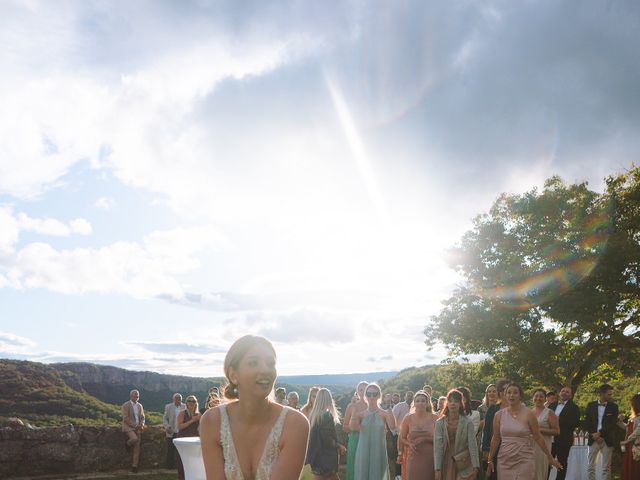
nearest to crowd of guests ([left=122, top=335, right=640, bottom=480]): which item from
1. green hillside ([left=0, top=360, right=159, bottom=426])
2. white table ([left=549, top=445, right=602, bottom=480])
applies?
white table ([left=549, top=445, right=602, bottom=480])

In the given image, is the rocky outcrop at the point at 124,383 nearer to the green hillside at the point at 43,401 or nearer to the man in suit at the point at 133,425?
the green hillside at the point at 43,401

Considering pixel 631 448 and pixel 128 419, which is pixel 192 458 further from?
pixel 128 419

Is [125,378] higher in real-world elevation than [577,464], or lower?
higher

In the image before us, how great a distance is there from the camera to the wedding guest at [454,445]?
9.05m

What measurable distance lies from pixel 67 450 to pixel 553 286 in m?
18.9

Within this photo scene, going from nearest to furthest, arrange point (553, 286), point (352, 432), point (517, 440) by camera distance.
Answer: point (517, 440)
point (352, 432)
point (553, 286)

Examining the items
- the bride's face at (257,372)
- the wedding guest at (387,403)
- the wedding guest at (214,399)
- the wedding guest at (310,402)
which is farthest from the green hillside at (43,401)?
the bride's face at (257,372)

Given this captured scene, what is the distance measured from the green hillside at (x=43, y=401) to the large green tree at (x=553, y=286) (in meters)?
16.8

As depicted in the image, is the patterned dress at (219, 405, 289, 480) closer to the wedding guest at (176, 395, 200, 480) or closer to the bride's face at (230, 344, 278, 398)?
the bride's face at (230, 344, 278, 398)

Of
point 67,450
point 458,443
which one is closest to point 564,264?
point 458,443

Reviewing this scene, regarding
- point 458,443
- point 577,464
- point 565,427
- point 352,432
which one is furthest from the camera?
point 577,464

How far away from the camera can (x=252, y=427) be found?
3.27 meters

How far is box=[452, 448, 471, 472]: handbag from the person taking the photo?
355 inches

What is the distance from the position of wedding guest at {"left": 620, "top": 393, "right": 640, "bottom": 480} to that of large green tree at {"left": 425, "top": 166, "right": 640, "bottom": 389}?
504 inches
